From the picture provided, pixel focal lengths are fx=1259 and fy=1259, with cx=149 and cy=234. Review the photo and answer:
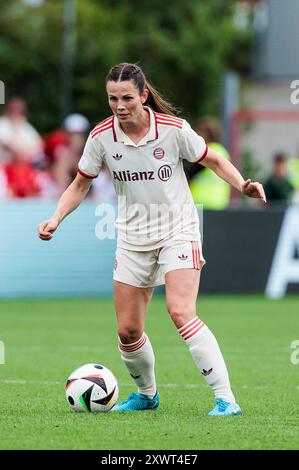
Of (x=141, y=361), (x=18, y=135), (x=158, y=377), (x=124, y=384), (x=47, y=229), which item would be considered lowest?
(x=18, y=135)

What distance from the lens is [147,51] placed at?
1890 inches

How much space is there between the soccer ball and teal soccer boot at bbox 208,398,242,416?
0.73 metres

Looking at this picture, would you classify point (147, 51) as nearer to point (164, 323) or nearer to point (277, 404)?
point (164, 323)

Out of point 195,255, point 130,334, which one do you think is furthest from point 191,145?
point 130,334

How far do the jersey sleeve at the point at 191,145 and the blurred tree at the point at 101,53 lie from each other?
115 ft

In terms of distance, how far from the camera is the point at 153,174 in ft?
26.4

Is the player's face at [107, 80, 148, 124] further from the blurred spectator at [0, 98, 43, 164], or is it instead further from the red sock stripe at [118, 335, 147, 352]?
the blurred spectator at [0, 98, 43, 164]

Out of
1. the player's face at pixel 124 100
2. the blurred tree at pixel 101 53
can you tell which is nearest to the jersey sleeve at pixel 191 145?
the player's face at pixel 124 100

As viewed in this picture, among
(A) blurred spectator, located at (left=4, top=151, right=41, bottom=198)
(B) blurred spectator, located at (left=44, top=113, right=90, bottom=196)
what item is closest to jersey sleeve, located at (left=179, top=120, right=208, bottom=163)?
(B) blurred spectator, located at (left=44, top=113, right=90, bottom=196)

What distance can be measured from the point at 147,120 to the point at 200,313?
7951 millimetres

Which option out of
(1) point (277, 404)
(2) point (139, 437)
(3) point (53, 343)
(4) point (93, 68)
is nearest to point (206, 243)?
(3) point (53, 343)

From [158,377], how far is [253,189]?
115 inches

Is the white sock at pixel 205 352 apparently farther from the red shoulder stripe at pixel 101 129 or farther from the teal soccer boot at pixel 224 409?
the red shoulder stripe at pixel 101 129

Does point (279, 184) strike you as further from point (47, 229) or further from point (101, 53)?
point (101, 53)
